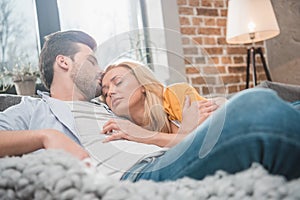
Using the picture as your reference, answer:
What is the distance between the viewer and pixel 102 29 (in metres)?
2.13

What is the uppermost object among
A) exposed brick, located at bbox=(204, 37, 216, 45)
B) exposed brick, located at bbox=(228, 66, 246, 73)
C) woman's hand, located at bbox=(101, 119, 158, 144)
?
exposed brick, located at bbox=(204, 37, 216, 45)

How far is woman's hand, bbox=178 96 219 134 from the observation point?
3.14 ft

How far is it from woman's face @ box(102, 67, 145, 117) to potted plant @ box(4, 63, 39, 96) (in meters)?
0.72

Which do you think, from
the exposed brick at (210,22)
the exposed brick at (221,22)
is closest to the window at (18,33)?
the exposed brick at (210,22)

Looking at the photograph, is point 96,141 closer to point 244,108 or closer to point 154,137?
point 154,137

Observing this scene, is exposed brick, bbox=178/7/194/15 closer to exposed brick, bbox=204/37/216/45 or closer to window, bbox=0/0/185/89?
window, bbox=0/0/185/89

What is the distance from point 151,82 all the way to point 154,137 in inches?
6.2

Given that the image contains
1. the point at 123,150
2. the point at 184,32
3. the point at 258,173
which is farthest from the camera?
the point at 184,32

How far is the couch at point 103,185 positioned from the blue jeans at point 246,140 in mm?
22

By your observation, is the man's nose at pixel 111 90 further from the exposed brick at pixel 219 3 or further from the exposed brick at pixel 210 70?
the exposed brick at pixel 219 3

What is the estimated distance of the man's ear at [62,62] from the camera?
3.44 feet

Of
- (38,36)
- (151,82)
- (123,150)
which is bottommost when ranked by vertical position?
(123,150)

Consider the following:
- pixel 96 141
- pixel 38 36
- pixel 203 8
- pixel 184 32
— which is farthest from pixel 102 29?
pixel 96 141

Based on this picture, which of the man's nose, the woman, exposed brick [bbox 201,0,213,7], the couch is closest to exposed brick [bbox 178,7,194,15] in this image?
exposed brick [bbox 201,0,213,7]
